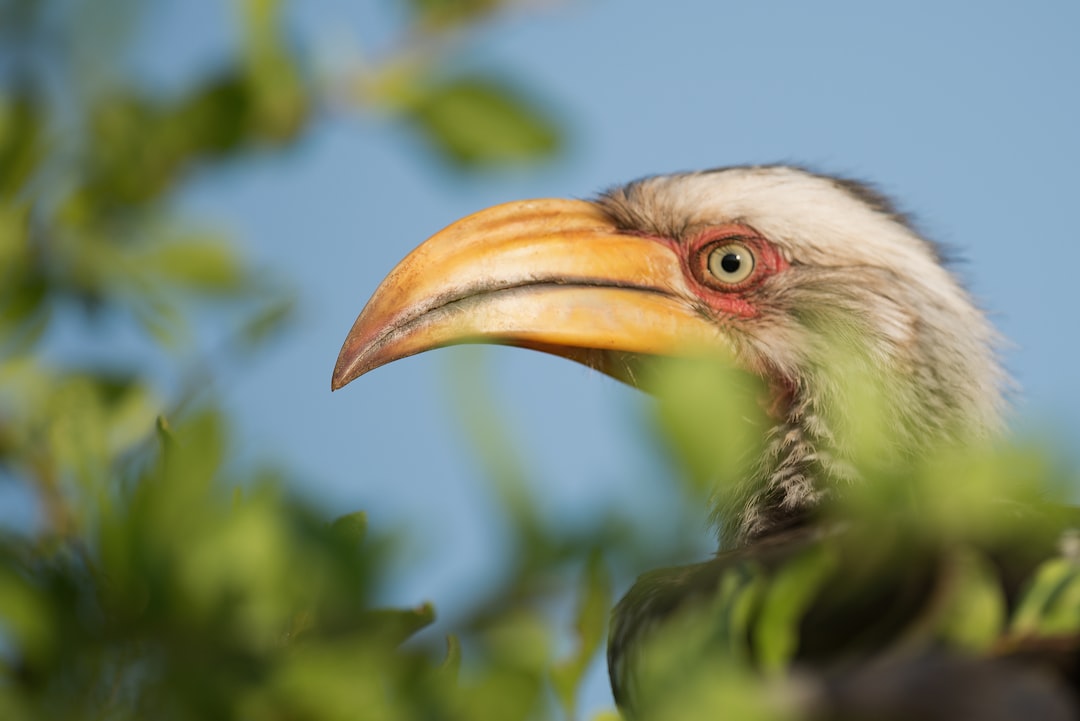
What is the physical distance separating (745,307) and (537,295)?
0.73 m

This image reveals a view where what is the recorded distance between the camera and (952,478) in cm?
103

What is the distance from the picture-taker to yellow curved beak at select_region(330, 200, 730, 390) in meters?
3.10

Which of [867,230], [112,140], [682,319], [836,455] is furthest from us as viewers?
[867,230]

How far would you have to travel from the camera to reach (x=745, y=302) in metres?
3.66

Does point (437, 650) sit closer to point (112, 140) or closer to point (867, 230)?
point (112, 140)

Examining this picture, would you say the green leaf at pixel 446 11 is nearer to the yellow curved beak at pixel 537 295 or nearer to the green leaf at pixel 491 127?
the green leaf at pixel 491 127

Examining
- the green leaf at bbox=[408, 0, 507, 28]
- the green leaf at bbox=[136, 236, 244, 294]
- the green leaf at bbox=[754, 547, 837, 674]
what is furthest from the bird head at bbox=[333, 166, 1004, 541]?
the green leaf at bbox=[754, 547, 837, 674]

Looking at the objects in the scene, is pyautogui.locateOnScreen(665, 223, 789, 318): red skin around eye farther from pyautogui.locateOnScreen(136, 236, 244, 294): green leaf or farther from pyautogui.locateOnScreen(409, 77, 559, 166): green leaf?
pyautogui.locateOnScreen(409, 77, 559, 166): green leaf

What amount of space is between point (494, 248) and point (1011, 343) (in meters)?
1.92

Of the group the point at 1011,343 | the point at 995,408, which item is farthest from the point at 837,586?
the point at 1011,343

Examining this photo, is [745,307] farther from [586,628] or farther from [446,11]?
[586,628]

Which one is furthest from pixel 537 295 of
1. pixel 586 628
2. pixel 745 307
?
pixel 586 628

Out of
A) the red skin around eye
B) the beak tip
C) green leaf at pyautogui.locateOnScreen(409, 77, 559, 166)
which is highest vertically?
green leaf at pyautogui.locateOnScreen(409, 77, 559, 166)

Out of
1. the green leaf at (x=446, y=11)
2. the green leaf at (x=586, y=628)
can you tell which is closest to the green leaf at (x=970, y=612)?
the green leaf at (x=586, y=628)
